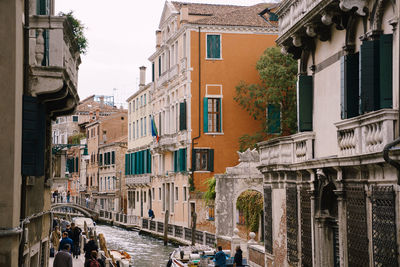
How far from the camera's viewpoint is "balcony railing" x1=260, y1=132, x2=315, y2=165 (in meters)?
13.0

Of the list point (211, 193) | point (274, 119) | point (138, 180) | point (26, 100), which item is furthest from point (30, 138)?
point (138, 180)

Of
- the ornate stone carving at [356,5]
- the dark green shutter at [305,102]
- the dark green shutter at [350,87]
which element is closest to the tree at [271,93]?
the dark green shutter at [305,102]

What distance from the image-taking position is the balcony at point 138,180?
4219 cm

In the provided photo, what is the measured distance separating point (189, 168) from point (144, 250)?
4.22m

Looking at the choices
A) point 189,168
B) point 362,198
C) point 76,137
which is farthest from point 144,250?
point 76,137

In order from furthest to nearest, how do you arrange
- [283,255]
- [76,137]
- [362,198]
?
[76,137]
[283,255]
[362,198]

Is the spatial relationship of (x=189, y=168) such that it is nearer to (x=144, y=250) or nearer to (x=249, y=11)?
(x=144, y=250)

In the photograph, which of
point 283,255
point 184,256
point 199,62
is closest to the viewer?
point 283,255

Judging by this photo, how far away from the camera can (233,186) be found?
2342 centimetres

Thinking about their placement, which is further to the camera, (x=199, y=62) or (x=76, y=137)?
(x=76, y=137)

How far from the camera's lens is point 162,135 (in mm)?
37188

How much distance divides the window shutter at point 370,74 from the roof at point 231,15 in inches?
895

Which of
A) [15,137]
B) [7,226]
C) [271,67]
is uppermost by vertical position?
[271,67]

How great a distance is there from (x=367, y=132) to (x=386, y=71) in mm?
850
